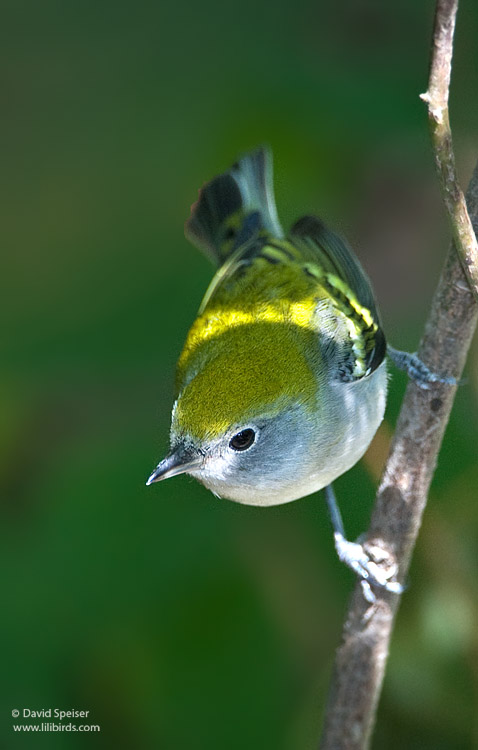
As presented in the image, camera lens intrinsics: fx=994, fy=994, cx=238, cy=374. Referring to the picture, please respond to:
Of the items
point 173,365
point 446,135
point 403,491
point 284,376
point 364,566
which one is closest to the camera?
point 446,135

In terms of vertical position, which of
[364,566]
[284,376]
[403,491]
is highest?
[284,376]

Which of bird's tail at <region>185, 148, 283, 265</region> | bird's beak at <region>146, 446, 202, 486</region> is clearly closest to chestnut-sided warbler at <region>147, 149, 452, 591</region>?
bird's beak at <region>146, 446, 202, 486</region>

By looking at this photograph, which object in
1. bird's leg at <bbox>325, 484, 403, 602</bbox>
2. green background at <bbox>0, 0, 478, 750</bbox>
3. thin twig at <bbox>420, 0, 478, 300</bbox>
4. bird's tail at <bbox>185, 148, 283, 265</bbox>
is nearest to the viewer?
thin twig at <bbox>420, 0, 478, 300</bbox>

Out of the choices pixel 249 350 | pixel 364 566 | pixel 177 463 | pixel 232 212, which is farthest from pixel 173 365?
pixel 364 566

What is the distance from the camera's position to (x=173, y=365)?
351cm

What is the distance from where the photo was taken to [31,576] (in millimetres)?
3158

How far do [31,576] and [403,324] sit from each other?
1681 mm

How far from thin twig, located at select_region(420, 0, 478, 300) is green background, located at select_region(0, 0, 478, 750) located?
925 millimetres

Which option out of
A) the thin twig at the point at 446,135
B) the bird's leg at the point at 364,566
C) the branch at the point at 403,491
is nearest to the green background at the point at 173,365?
the bird's leg at the point at 364,566

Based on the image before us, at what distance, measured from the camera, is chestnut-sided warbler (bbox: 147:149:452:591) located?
8.28 ft

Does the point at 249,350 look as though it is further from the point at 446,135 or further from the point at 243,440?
the point at 446,135

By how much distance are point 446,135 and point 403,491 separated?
0.90 m

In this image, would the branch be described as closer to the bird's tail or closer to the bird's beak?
Result: the bird's beak

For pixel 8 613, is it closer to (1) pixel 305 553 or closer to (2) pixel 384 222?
(1) pixel 305 553
